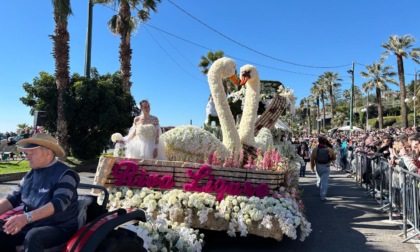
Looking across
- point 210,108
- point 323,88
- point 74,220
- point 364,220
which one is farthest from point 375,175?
point 323,88

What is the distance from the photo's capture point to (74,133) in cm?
1694

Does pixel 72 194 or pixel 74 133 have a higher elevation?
pixel 74 133

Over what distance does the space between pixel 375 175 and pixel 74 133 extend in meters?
13.2

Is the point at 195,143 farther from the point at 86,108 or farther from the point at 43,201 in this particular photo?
the point at 86,108

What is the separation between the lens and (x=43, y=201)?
9.36ft

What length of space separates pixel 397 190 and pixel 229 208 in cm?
377

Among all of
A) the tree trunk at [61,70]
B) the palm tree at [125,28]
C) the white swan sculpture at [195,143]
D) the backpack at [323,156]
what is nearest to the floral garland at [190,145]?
the white swan sculpture at [195,143]

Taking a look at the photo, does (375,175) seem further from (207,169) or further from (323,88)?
(323,88)

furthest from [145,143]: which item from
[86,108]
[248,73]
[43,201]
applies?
[86,108]

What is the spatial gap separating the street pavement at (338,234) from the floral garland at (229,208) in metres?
0.53

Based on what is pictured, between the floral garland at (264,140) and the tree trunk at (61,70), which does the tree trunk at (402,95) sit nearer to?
the floral garland at (264,140)

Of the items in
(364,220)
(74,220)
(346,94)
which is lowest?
(364,220)

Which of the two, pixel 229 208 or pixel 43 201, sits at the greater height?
pixel 43 201

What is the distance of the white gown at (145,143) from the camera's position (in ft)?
19.5
